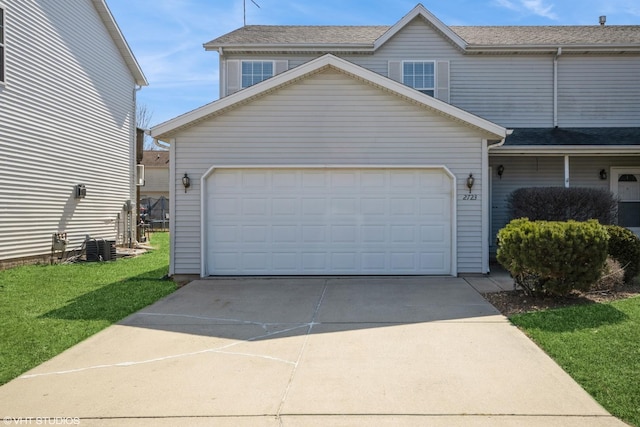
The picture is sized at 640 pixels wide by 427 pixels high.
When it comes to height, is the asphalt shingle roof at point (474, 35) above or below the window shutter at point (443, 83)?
above

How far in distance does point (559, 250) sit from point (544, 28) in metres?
11.4

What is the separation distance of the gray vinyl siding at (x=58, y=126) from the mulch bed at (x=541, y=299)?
36.2 ft

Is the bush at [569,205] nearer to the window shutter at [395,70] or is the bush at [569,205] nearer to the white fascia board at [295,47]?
the window shutter at [395,70]

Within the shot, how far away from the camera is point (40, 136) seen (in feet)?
41.8

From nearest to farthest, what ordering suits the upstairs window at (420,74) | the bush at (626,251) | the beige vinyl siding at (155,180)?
the bush at (626,251)
the upstairs window at (420,74)
the beige vinyl siding at (155,180)

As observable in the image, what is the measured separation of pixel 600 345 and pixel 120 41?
55.8 ft

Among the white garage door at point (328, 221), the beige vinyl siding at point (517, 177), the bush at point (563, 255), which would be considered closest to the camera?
the bush at point (563, 255)

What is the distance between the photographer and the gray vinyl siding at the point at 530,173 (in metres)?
12.7

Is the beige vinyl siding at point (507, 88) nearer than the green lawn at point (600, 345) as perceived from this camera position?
No

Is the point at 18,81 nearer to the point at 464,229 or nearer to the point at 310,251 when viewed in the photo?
the point at 310,251

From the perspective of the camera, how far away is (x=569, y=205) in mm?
10102

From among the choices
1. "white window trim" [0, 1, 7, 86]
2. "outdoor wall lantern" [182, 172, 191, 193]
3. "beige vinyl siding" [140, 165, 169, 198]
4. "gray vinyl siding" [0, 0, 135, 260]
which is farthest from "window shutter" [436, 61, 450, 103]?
"beige vinyl siding" [140, 165, 169, 198]
